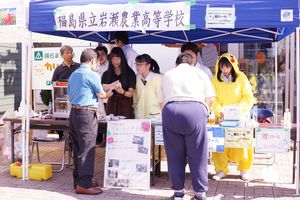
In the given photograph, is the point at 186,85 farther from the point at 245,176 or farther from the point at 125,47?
the point at 125,47

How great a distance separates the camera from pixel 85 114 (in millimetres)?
5215

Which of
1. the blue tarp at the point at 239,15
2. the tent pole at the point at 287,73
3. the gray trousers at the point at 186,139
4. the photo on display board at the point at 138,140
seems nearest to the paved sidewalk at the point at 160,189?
the gray trousers at the point at 186,139

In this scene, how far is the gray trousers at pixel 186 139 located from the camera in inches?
181

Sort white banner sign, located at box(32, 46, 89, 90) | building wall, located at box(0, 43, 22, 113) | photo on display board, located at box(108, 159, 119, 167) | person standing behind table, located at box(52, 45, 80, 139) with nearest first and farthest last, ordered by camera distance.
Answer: photo on display board, located at box(108, 159, 119, 167), person standing behind table, located at box(52, 45, 80, 139), white banner sign, located at box(32, 46, 89, 90), building wall, located at box(0, 43, 22, 113)

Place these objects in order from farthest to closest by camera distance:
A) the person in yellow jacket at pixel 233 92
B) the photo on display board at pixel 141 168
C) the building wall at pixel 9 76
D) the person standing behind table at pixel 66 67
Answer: the building wall at pixel 9 76 < the person standing behind table at pixel 66 67 < the person in yellow jacket at pixel 233 92 < the photo on display board at pixel 141 168

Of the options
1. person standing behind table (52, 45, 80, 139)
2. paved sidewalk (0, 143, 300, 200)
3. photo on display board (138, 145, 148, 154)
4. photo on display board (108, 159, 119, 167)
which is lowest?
paved sidewalk (0, 143, 300, 200)

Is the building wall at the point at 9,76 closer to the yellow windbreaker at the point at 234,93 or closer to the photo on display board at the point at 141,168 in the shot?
the photo on display board at the point at 141,168

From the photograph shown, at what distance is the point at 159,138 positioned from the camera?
214 inches

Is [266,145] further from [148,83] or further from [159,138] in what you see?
[148,83]

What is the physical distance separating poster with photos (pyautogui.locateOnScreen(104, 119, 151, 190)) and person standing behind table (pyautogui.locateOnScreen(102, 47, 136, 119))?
58 cm

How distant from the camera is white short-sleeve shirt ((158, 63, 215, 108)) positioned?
4637 millimetres

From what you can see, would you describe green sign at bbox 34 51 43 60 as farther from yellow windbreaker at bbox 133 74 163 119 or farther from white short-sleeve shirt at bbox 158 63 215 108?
white short-sleeve shirt at bbox 158 63 215 108

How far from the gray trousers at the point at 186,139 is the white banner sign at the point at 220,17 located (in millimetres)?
972

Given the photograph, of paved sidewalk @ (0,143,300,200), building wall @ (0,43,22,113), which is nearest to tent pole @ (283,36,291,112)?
paved sidewalk @ (0,143,300,200)
